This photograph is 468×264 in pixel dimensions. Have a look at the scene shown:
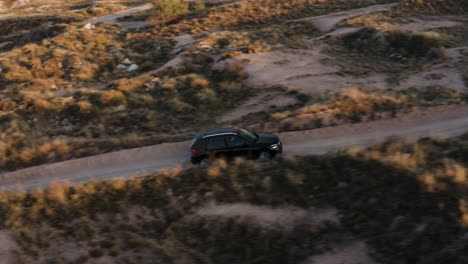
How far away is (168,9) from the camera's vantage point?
4672 cm

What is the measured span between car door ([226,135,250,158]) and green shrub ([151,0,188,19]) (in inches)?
1423

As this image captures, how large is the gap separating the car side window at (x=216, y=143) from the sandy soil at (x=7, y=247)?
298 inches

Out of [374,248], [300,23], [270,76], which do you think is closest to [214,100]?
[270,76]

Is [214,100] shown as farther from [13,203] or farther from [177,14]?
[177,14]

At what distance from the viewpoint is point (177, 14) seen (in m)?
47.7

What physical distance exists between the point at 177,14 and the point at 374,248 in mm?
43876

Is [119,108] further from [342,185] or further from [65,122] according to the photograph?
[342,185]

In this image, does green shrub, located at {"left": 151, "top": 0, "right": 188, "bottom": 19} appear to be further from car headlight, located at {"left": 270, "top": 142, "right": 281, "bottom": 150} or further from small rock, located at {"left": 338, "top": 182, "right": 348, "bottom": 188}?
small rock, located at {"left": 338, "top": 182, "right": 348, "bottom": 188}

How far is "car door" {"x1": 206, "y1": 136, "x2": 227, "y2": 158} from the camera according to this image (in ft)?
48.9

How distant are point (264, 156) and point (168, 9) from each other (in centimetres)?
3736

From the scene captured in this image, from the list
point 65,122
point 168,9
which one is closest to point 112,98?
point 65,122

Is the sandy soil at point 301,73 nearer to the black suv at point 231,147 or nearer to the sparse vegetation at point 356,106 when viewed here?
the sparse vegetation at point 356,106

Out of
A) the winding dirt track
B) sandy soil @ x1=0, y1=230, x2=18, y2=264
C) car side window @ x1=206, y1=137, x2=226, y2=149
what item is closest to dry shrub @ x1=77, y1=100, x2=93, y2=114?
the winding dirt track

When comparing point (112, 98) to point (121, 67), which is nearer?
point (112, 98)
